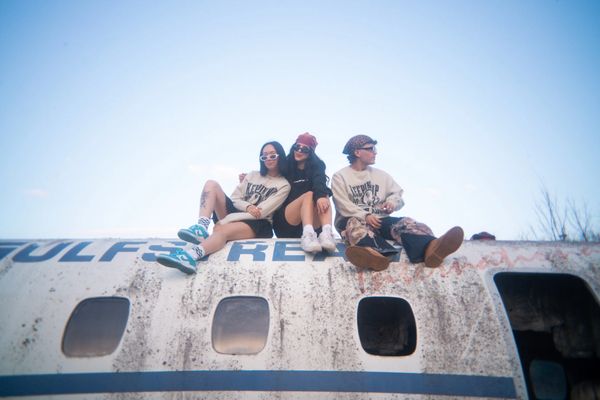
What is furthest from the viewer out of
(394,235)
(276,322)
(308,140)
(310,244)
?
(308,140)

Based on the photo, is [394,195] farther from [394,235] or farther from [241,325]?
[241,325]

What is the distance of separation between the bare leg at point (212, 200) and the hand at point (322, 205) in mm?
1497

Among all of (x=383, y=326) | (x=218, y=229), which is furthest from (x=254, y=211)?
(x=383, y=326)

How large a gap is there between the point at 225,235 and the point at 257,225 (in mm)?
624

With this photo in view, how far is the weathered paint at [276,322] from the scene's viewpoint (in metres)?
2.71

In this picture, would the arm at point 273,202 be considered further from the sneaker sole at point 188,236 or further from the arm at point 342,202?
the sneaker sole at point 188,236

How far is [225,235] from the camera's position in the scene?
12.8 feet

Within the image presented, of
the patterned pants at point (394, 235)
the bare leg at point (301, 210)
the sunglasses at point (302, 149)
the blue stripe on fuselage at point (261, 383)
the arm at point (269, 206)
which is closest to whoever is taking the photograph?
the blue stripe on fuselage at point (261, 383)

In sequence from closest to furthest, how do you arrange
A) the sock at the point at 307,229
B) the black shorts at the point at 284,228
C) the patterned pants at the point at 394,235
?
the patterned pants at the point at 394,235 → the sock at the point at 307,229 → the black shorts at the point at 284,228

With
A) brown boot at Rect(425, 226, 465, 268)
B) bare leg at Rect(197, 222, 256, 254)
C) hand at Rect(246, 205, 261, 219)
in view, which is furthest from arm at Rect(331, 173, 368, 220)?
bare leg at Rect(197, 222, 256, 254)

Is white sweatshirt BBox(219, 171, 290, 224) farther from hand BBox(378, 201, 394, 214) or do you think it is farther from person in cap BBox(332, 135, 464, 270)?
hand BBox(378, 201, 394, 214)

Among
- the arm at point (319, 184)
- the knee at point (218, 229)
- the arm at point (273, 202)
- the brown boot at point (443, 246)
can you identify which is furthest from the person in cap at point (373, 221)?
the knee at point (218, 229)

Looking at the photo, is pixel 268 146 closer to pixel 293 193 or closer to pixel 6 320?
pixel 293 193

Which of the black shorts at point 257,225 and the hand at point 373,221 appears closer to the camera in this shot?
the hand at point 373,221
